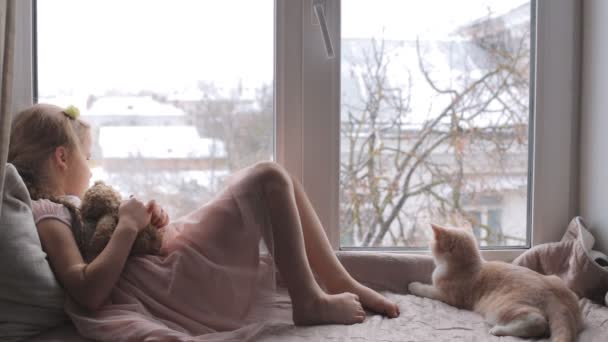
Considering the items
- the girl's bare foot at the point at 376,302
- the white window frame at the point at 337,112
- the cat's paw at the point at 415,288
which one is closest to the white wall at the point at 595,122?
the white window frame at the point at 337,112

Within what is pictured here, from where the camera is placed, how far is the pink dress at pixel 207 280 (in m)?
1.18

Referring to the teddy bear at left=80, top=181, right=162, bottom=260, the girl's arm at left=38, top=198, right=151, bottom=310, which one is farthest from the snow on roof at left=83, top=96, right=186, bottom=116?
the girl's arm at left=38, top=198, right=151, bottom=310

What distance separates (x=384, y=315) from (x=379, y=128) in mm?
555

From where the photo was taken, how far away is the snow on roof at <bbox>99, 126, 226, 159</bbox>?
160 centimetres

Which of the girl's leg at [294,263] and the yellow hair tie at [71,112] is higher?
the yellow hair tie at [71,112]

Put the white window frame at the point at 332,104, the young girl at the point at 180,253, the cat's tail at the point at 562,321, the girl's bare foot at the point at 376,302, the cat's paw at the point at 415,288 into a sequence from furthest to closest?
1. the white window frame at the point at 332,104
2. the cat's paw at the point at 415,288
3. the girl's bare foot at the point at 376,302
4. the young girl at the point at 180,253
5. the cat's tail at the point at 562,321

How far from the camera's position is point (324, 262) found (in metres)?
1.40

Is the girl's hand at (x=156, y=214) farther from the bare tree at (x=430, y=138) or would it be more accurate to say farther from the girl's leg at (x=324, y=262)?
the bare tree at (x=430, y=138)

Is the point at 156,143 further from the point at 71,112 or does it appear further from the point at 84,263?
the point at 84,263

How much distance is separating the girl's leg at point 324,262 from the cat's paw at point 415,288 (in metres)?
0.14

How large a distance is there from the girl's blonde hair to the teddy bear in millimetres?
30

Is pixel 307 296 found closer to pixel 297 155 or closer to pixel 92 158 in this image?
pixel 297 155

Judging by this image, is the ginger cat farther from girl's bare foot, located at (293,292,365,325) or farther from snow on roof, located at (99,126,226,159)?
snow on roof, located at (99,126,226,159)

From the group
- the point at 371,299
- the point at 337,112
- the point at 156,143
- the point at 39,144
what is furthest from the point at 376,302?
the point at 39,144
